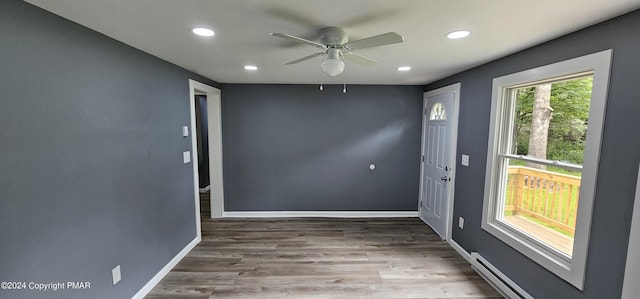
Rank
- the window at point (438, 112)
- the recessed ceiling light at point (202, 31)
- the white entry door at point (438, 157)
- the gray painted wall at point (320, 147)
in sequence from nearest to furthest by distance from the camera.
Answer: the recessed ceiling light at point (202, 31), the white entry door at point (438, 157), the window at point (438, 112), the gray painted wall at point (320, 147)

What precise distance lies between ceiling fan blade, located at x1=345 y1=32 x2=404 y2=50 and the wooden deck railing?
6.29 feet

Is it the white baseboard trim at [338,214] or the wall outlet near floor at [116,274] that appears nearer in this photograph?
the wall outlet near floor at [116,274]

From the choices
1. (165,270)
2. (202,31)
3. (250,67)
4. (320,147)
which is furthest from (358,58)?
(165,270)

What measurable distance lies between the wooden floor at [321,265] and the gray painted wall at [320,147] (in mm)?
514

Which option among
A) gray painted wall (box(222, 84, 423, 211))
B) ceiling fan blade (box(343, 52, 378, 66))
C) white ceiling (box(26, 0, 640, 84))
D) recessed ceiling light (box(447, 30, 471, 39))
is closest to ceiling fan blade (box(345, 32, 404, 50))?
white ceiling (box(26, 0, 640, 84))

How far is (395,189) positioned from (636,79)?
3167 millimetres

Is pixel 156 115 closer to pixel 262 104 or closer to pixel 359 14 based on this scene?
pixel 262 104

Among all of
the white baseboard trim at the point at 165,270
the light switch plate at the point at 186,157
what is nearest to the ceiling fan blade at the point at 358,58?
the light switch plate at the point at 186,157

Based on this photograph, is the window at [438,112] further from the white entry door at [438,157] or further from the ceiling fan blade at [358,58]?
the ceiling fan blade at [358,58]

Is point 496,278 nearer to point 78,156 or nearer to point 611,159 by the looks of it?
point 611,159

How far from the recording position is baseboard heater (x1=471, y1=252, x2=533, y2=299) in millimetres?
2211

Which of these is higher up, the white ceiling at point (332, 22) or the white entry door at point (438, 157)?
the white ceiling at point (332, 22)

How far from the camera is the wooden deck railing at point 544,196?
2.10m

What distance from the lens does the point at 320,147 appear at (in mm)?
4238
